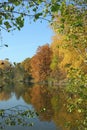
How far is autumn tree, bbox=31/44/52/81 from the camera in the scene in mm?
97625

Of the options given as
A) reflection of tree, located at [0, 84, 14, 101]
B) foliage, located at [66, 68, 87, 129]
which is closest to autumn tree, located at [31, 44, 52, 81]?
reflection of tree, located at [0, 84, 14, 101]

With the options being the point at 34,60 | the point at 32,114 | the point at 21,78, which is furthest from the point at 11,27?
the point at 21,78

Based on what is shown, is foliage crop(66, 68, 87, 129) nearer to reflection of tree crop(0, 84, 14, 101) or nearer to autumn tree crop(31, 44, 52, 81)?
reflection of tree crop(0, 84, 14, 101)

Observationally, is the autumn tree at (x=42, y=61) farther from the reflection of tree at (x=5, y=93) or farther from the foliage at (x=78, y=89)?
the foliage at (x=78, y=89)

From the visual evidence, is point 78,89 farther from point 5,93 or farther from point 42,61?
point 42,61

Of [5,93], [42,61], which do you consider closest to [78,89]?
[5,93]

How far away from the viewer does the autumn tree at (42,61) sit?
97.6 meters

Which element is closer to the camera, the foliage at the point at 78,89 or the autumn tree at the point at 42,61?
the foliage at the point at 78,89

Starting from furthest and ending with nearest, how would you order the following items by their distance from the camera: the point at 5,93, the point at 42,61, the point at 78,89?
the point at 42,61 < the point at 5,93 < the point at 78,89

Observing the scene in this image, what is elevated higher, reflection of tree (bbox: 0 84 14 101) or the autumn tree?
the autumn tree

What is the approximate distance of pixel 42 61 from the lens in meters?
98.4

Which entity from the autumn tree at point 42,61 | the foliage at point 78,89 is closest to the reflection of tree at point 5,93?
the autumn tree at point 42,61

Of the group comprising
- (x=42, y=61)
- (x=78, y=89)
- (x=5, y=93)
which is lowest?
(x=78, y=89)

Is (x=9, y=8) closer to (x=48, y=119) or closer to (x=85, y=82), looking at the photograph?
(x=85, y=82)
